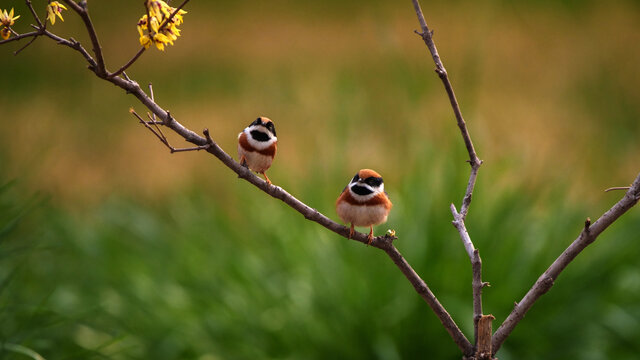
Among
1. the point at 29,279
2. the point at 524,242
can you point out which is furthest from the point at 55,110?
the point at 524,242

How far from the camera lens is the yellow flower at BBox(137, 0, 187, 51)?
79 centimetres

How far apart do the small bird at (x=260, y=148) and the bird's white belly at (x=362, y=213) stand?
0.17 m

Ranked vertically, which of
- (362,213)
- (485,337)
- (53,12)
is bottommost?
(485,337)

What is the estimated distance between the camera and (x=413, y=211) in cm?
303

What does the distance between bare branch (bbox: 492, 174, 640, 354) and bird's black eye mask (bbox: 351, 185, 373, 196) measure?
26 centimetres

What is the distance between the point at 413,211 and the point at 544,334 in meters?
0.73

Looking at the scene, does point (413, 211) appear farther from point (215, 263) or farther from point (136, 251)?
point (136, 251)

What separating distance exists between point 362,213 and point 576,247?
1.02 feet

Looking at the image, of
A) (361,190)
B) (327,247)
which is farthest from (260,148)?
(327,247)

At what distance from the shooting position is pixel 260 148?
93cm

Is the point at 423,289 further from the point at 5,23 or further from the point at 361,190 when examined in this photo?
the point at 5,23

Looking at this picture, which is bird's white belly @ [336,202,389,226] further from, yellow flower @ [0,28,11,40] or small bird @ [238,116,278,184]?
yellow flower @ [0,28,11,40]

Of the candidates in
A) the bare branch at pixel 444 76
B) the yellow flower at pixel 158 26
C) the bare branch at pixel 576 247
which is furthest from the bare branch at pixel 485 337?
the yellow flower at pixel 158 26

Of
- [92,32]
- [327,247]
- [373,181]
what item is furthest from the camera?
[327,247]
